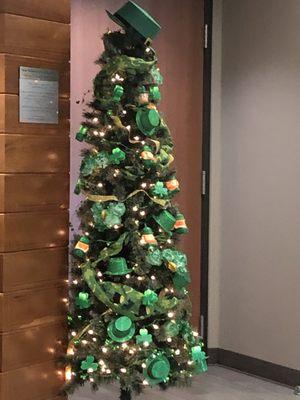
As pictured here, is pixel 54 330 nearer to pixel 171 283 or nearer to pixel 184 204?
pixel 171 283

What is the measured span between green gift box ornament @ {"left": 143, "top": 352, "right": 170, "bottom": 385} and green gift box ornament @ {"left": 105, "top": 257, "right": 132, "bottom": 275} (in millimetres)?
428

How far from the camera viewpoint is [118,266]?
3.67 meters

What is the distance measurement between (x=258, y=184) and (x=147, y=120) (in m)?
1.54

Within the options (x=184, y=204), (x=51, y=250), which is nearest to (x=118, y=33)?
(x=51, y=250)

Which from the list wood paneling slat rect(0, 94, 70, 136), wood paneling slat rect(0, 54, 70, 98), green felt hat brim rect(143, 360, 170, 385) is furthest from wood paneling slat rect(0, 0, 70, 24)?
green felt hat brim rect(143, 360, 170, 385)

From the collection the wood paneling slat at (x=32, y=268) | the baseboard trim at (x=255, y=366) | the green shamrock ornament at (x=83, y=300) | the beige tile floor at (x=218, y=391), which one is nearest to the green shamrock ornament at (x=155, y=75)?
the wood paneling slat at (x=32, y=268)

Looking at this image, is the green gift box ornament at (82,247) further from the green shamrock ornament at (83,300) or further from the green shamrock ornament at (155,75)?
the green shamrock ornament at (155,75)

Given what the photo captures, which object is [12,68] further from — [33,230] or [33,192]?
[33,230]

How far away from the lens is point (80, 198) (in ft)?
15.3

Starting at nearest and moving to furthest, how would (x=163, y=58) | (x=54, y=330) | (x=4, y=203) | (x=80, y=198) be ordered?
(x=4, y=203) → (x=54, y=330) → (x=80, y=198) → (x=163, y=58)

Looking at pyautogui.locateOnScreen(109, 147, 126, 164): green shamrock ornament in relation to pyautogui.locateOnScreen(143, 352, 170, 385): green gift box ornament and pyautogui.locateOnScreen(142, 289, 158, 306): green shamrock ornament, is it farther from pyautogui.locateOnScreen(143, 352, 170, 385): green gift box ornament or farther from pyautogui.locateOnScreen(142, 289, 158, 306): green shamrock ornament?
pyautogui.locateOnScreen(143, 352, 170, 385): green gift box ornament

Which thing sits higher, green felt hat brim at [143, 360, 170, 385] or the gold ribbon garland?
the gold ribbon garland

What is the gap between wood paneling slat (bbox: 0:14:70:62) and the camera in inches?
140

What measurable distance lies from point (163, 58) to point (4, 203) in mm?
1932
